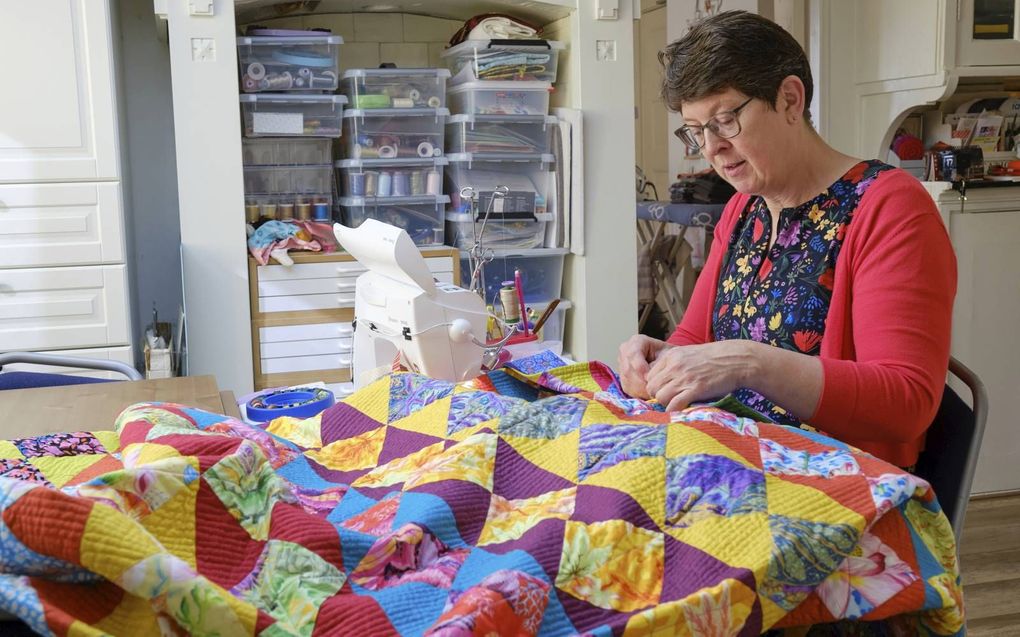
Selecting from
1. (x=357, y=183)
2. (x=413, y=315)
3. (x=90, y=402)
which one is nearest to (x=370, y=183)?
(x=357, y=183)

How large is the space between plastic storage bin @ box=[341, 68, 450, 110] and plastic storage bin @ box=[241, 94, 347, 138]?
0.23ft

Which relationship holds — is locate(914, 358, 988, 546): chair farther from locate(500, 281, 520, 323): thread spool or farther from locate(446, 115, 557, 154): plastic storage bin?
locate(446, 115, 557, 154): plastic storage bin

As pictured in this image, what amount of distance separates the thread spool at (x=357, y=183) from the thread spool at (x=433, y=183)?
0.22 m

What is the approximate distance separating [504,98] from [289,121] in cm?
75

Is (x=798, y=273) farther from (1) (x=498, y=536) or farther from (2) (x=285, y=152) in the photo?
(2) (x=285, y=152)

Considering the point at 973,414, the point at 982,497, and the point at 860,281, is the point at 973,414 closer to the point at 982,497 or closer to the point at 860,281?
the point at 860,281

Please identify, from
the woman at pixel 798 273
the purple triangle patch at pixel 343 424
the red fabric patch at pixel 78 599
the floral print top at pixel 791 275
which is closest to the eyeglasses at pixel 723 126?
the woman at pixel 798 273

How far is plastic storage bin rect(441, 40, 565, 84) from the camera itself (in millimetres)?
3576

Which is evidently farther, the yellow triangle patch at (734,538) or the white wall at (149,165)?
the white wall at (149,165)

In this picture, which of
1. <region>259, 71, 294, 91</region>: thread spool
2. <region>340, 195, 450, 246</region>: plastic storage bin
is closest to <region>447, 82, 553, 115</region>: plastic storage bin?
<region>340, 195, 450, 246</region>: plastic storage bin

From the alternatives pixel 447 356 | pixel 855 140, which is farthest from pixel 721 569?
pixel 855 140

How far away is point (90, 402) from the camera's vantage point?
1663 millimetres

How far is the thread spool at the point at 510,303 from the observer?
2.20 meters

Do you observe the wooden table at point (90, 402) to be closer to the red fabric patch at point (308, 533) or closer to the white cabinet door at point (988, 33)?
the red fabric patch at point (308, 533)
